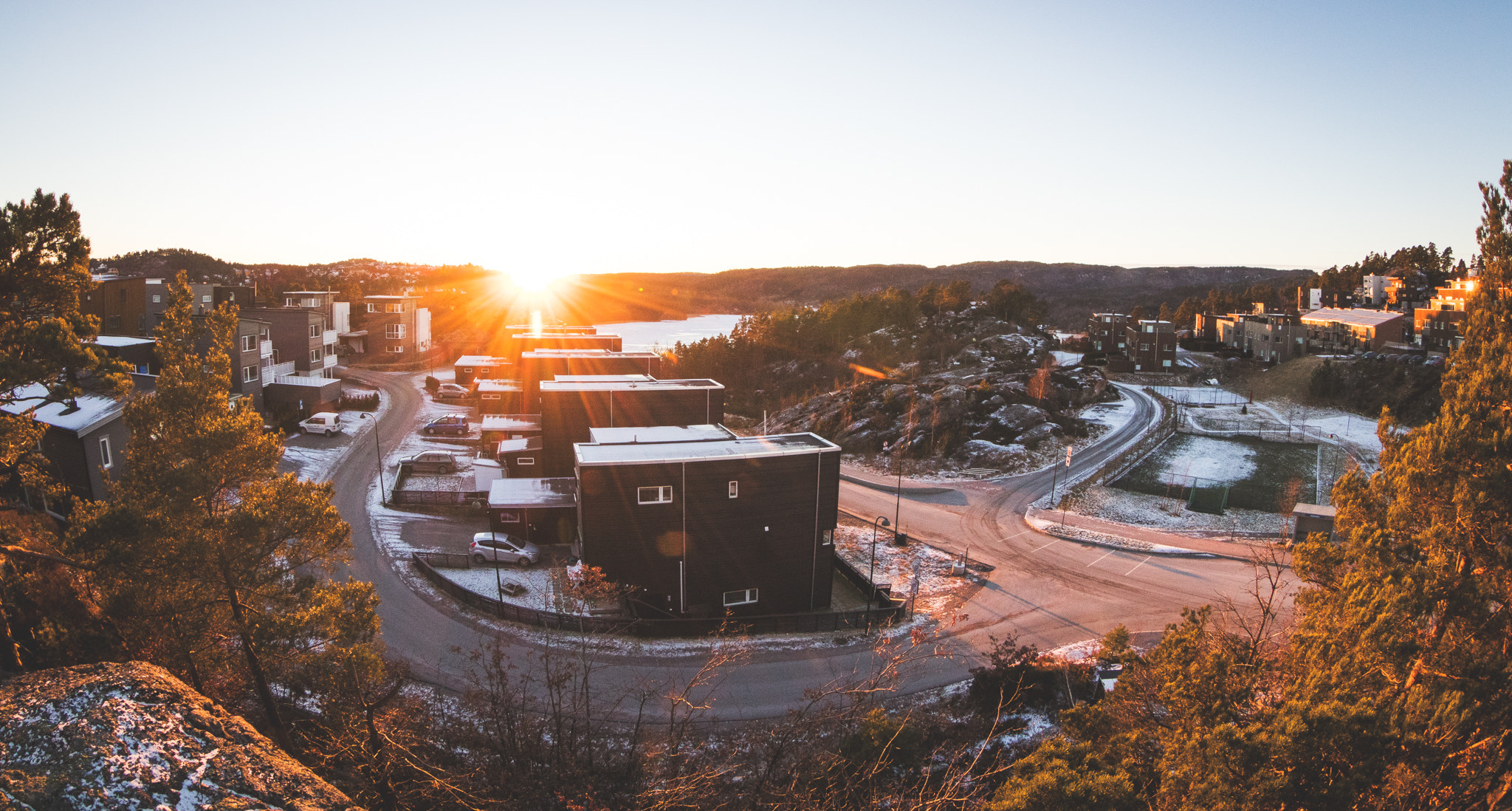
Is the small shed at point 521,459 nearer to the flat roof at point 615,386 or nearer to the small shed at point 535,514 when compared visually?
the flat roof at point 615,386

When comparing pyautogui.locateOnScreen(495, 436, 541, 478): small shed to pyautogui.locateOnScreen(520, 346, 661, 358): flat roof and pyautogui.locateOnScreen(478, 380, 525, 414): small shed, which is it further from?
pyautogui.locateOnScreen(478, 380, 525, 414): small shed

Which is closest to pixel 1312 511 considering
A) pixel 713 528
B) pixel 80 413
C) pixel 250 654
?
pixel 713 528

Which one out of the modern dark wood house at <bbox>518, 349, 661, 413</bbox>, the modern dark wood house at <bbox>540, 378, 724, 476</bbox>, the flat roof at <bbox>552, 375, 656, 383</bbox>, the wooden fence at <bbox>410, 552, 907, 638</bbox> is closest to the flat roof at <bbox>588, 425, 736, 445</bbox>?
the modern dark wood house at <bbox>540, 378, 724, 476</bbox>

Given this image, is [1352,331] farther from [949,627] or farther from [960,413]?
[949,627]

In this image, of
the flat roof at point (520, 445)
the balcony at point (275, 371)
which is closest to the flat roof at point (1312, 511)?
the flat roof at point (520, 445)

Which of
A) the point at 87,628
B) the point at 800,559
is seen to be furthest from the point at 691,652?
the point at 87,628

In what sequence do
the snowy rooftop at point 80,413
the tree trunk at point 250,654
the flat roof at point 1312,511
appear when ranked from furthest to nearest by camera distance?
the flat roof at point 1312,511 < the snowy rooftop at point 80,413 < the tree trunk at point 250,654

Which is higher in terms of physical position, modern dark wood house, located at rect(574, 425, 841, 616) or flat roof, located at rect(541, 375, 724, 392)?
flat roof, located at rect(541, 375, 724, 392)
